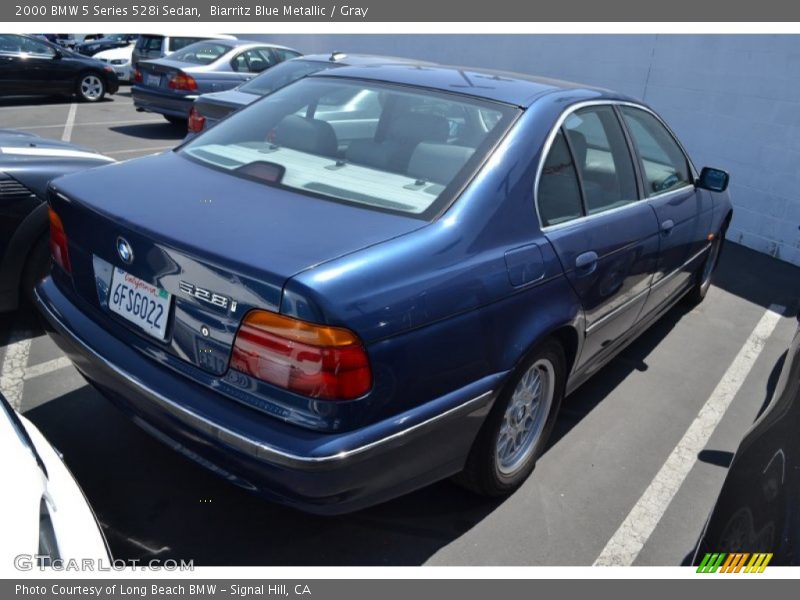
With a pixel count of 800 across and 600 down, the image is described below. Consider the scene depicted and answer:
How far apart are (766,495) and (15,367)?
3.60 metres

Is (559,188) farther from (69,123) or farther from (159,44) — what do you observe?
(159,44)

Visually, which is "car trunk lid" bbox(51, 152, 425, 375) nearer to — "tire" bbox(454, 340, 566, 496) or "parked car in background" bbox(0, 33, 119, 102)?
"tire" bbox(454, 340, 566, 496)

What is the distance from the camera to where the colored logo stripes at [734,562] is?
75.2 inches

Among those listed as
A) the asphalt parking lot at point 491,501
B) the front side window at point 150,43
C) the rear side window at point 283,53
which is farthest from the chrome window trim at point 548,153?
the front side window at point 150,43

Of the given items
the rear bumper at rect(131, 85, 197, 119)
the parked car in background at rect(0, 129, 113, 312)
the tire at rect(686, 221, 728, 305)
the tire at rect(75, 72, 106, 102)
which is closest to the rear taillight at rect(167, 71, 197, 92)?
the rear bumper at rect(131, 85, 197, 119)

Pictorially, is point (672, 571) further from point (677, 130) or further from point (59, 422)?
point (677, 130)

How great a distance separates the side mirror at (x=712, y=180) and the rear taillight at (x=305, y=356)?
333 cm

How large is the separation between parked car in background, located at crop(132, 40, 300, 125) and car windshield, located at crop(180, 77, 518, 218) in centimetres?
765

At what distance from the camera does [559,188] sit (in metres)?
3.01

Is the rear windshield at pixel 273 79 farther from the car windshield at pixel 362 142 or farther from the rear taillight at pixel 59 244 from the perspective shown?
the rear taillight at pixel 59 244

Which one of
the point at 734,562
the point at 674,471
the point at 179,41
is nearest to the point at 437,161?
the point at 734,562

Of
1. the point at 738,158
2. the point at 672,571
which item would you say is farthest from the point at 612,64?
the point at 672,571

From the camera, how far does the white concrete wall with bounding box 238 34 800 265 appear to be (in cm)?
740

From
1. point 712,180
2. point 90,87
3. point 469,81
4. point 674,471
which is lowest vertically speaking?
point 674,471
